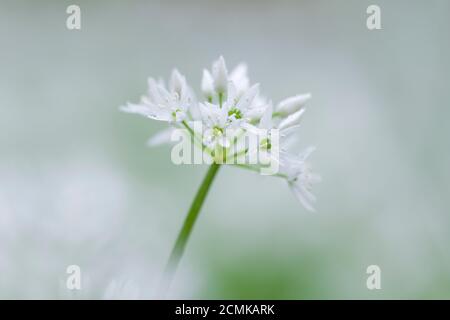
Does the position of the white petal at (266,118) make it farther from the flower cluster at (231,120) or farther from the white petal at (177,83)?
the white petal at (177,83)

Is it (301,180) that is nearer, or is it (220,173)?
(301,180)

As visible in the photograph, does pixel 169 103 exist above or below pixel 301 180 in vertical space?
above

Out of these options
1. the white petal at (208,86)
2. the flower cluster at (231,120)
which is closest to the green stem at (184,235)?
the flower cluster at (231,120)

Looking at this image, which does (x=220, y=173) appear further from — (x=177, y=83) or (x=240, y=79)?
(x=177, y=83)

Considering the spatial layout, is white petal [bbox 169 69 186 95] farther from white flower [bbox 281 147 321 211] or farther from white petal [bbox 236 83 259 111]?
white flower [bbox 281 147 321 211]

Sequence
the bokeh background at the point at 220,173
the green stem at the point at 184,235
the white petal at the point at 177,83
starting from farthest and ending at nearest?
the bokeh background at the point at 220,173 < the white petal at the point at 177,83 < the green stem at the point at 184,235

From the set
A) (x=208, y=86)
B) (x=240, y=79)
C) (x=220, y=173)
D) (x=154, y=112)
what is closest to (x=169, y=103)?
(x=154, y=112)
